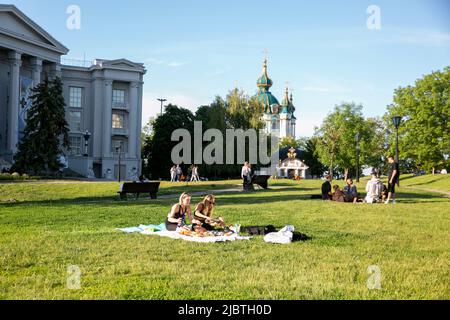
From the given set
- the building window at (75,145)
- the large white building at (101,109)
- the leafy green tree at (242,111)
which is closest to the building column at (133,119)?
the large white building at (101,109)

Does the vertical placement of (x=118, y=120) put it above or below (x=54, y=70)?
below

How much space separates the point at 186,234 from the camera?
36.6ft

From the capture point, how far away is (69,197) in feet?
85.6

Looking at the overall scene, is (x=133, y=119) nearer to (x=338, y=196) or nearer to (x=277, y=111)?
(x=338, y=196)

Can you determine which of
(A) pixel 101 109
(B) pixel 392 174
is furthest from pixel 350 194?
(A) pixel 101 109

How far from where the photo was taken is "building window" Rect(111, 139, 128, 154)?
68.9 meters

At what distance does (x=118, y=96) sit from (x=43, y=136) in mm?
24907

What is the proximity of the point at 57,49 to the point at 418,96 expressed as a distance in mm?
42921

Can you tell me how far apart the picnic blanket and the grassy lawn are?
0.40 meters

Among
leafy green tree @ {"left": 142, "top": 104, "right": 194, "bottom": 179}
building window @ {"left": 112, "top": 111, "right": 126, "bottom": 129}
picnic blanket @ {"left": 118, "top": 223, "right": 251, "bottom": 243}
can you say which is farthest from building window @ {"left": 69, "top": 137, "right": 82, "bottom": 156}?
picnic blanket @ {"left": 118, "top": 223, "right": 251, "bottom": 243}

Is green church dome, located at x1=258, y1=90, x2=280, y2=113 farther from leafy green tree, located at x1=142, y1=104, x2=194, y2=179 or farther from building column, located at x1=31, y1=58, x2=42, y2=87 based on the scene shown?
building column, located at x1=31, y1=58, x2=42, y2=87

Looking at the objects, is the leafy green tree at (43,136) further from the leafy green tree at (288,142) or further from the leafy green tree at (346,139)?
the leafy green tree at (288,142)
